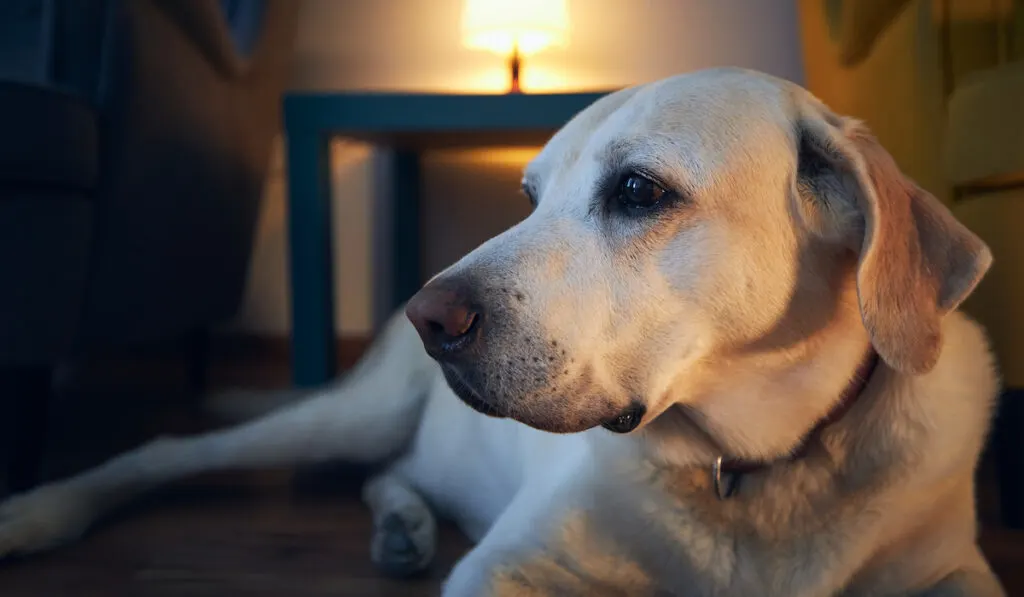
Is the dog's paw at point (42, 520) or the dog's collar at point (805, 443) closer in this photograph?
the dog's collar at point (805, 443)

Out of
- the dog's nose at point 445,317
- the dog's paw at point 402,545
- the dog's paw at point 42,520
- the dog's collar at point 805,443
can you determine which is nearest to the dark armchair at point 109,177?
the dog's paw at point 42,520

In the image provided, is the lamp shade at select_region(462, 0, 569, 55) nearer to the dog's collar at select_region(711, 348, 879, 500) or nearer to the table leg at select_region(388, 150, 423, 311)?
the table leg at select_region(388, 150, 423, 311)

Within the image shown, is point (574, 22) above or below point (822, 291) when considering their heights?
above

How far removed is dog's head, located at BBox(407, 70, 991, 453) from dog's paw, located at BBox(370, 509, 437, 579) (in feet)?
1.44

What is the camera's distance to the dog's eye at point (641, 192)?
806 mm

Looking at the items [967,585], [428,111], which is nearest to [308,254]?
[428,111]

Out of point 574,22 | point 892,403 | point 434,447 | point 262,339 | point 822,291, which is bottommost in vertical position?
point 262,339

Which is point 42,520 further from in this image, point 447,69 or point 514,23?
point 447,69

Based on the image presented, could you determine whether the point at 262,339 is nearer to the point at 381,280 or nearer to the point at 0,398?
the point at 381,280

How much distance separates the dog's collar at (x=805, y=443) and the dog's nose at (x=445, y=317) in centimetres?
33

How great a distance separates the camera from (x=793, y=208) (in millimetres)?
809

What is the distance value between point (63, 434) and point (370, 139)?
41.6 inches

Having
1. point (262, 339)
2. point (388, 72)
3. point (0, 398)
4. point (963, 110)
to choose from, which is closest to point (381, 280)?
point (262, 339)

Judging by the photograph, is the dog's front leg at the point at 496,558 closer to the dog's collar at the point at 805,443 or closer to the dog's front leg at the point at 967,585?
the dog's collar at the point at 805,443
